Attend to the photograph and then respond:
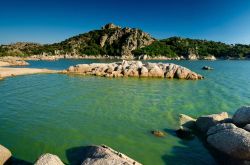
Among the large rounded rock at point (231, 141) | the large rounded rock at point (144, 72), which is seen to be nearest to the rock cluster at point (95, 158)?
the large rounded rock at point (231, 141)

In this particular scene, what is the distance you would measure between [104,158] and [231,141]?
263 inches

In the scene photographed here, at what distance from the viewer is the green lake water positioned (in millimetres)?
15656

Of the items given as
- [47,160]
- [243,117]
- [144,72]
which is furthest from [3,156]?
[144,72]

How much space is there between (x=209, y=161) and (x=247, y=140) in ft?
8.25

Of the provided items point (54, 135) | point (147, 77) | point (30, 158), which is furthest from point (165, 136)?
point (147, 77)

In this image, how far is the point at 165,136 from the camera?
59.4 ft

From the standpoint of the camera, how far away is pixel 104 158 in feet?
39.7

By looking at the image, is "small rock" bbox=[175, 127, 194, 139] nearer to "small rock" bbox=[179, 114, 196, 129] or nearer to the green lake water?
the green lake water

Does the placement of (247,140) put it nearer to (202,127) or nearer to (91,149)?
(202,127)

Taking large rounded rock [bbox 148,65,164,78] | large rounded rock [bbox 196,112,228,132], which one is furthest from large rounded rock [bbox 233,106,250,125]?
large rounded rock [bbox 148,65,164,78]

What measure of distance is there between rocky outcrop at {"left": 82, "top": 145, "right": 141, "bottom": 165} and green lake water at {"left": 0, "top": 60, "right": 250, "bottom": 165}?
190cm

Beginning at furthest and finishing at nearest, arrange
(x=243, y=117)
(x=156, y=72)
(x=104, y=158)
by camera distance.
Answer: (x=156, y=72) → (x=243, y=117) → (x=104, y=158)

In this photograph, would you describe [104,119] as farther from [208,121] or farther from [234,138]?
[234,138]

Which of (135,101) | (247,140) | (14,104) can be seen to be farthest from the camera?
(135,101)
